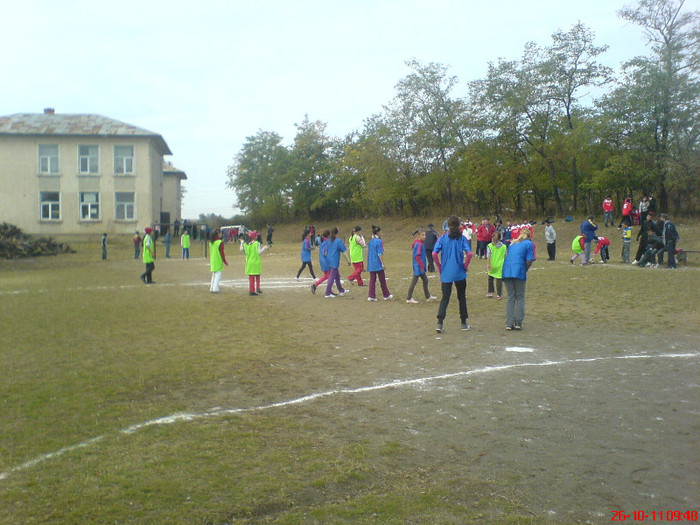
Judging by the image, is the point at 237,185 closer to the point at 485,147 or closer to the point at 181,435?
the point at 485,147

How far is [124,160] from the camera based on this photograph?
167 feet

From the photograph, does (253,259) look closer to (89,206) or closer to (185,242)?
(185,242)

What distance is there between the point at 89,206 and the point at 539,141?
35791 millimetres

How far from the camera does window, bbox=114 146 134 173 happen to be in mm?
50875

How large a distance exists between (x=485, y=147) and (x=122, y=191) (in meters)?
29.6

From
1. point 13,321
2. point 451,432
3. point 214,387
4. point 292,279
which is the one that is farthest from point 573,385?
point 292,279

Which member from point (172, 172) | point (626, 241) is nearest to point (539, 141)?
point (626, 241)

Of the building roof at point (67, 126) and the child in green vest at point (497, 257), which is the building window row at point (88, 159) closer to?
the building roof at point (67, 126)

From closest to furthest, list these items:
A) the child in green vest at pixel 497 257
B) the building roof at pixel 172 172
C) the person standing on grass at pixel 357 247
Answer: the child in green vest at pixel 497 257 → the person standing on grass at pixel 357 247 → the building roof at pixel 172 172

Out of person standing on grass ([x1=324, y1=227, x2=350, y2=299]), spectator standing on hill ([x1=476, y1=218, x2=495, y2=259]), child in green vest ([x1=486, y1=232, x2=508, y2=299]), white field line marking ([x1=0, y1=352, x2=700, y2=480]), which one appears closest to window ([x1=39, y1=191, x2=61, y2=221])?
spectator standing on hill ([x1=476, y1=218, x2=495, y2=259])

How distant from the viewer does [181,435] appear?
18.1 ft

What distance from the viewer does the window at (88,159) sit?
50.3 metres

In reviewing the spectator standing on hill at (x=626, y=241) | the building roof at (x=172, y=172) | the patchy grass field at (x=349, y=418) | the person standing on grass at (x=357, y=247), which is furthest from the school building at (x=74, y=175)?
the patchy grass field at (x=349, y=418)

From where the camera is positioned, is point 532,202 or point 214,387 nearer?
point 214,387
